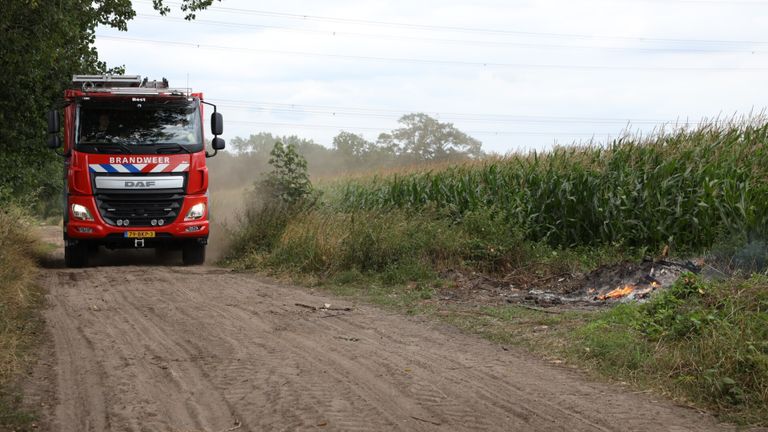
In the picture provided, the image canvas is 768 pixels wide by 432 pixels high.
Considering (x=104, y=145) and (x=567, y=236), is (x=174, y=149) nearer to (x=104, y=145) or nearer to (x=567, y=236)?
(x=104, y=145)

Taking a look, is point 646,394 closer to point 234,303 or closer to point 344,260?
point 234,303

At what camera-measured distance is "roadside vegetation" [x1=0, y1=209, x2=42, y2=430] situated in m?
5.98

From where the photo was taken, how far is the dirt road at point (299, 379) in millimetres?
5766

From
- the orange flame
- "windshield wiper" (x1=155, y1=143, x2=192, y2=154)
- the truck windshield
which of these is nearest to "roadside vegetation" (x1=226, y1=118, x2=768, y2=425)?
the orange flame

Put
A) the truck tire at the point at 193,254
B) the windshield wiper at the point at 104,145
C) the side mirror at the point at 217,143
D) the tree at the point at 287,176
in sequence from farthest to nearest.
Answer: the tree at the point at 287,176, the truck tire at the point at 193,254, the side mirror at the point at 217,143, the windshield wiper at the point at 104,145

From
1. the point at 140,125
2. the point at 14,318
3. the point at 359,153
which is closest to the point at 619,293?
the point at 14,318

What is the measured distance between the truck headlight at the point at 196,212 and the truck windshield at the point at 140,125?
1.10 m

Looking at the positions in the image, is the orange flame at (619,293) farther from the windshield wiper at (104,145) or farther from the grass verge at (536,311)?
the windshield wiper at (104,145)

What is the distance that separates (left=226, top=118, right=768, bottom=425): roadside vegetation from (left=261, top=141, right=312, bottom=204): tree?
0.11 metres

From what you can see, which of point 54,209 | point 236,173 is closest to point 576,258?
point 236,173

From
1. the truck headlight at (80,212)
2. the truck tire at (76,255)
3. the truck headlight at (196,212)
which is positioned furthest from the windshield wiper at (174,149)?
the truck tire at (76,255)

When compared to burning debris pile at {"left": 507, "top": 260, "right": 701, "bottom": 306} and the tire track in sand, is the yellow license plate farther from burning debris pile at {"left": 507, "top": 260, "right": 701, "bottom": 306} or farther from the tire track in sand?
burning debris pile at {"left": 507, "top": 260, "right": 701, "bottom": 306}

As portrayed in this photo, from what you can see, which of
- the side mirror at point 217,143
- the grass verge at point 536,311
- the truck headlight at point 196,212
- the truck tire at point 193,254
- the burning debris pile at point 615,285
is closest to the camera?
the grass verge at point 536,311

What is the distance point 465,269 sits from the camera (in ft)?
45.6
